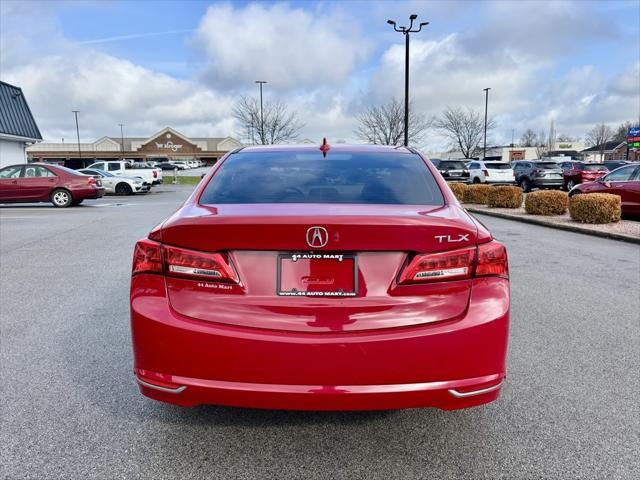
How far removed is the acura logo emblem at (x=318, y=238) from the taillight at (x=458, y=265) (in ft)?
1.27

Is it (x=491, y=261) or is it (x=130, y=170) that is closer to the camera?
(x=491, y=261)

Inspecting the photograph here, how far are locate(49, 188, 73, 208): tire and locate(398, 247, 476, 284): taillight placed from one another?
1899cm

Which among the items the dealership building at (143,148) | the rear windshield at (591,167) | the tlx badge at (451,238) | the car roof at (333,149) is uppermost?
the dealership building at (143,148)

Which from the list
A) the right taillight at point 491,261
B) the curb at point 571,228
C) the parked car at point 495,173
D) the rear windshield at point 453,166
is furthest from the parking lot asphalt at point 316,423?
the rear windshield at point 453,166

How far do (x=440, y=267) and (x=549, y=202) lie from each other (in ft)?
42.5

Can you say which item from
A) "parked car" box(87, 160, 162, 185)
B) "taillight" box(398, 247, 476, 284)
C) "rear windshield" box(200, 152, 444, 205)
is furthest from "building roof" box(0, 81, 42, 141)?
"taillight" box(398, 247, 476, 284)

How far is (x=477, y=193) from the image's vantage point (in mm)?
18797

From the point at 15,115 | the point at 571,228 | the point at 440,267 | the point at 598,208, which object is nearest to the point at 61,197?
the point at 15,115

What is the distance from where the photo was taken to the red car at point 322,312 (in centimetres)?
227

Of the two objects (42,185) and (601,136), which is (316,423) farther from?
(601,136)

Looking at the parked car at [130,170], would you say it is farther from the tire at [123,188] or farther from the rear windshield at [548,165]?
the rear windshield at [548,165]

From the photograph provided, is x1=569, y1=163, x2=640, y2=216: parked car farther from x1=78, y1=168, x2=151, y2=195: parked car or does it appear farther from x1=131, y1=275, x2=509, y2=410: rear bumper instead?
x1=78, y1=168, x2=151, y2=195: parked car

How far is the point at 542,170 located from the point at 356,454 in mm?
26021

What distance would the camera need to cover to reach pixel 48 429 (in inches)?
113
